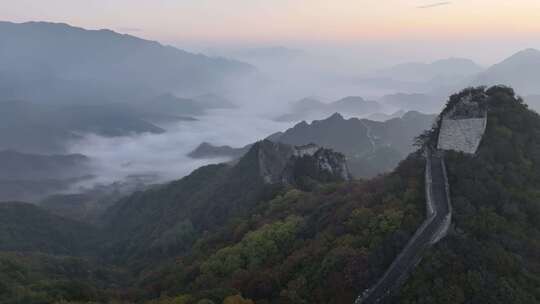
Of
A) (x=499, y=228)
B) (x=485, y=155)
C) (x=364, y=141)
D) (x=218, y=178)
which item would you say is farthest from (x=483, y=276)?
(x=364, y=141)

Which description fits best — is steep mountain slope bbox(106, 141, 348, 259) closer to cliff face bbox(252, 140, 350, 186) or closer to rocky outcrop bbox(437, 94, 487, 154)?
cliff face bbox(252, 140, 350, 186)

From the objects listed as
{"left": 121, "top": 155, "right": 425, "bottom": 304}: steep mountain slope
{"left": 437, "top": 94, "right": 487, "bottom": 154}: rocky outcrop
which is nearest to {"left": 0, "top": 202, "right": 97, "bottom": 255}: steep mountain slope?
{"left": 121, "top": 155, "right": 425, "bottom": 304}: steep mountain slope

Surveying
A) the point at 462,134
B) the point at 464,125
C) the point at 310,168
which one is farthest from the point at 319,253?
the point at 310,168

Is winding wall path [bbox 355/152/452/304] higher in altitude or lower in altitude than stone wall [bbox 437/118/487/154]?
lower

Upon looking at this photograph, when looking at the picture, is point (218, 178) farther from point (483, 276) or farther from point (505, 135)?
point (483, 276)

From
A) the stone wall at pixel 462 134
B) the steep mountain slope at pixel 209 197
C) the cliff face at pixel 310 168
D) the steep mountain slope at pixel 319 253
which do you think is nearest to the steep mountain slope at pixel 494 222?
the stone wall at pixel 462 134

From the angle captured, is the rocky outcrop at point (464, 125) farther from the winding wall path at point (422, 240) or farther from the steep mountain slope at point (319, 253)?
the winding wall path at point (422, 240)

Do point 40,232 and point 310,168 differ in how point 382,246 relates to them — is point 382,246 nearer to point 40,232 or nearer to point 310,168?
point 310,168
